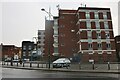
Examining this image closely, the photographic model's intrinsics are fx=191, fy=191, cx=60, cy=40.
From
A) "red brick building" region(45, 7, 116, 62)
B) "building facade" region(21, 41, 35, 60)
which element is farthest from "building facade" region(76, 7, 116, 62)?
"building facade" region(21, 41, 35, 60)

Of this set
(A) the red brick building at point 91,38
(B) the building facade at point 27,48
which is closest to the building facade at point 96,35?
(A) the red brick building at point 91,38

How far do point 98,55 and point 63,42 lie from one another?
13.3 metres

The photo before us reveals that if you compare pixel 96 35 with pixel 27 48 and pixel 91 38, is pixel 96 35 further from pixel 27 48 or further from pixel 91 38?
pixel 27 48

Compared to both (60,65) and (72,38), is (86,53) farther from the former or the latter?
(60,65)

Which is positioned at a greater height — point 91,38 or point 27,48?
point 91,38

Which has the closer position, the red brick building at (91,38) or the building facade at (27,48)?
the red brick building at (91,38)

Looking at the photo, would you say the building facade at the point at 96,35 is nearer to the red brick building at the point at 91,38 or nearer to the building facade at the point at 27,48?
the red brick building at the point at 91,38

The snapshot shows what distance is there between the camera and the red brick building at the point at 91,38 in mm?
51847

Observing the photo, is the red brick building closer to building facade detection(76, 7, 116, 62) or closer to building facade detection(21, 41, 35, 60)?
building facade detection(76, 7, 116, 62)

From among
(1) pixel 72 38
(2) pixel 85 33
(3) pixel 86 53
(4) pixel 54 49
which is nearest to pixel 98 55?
(3) pixel 86 53

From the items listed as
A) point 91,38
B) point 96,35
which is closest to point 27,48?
point 91,38

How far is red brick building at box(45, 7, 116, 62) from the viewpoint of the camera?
51.8m

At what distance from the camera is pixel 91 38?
53062 millimetres

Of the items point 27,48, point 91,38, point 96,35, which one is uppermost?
point 96,35
